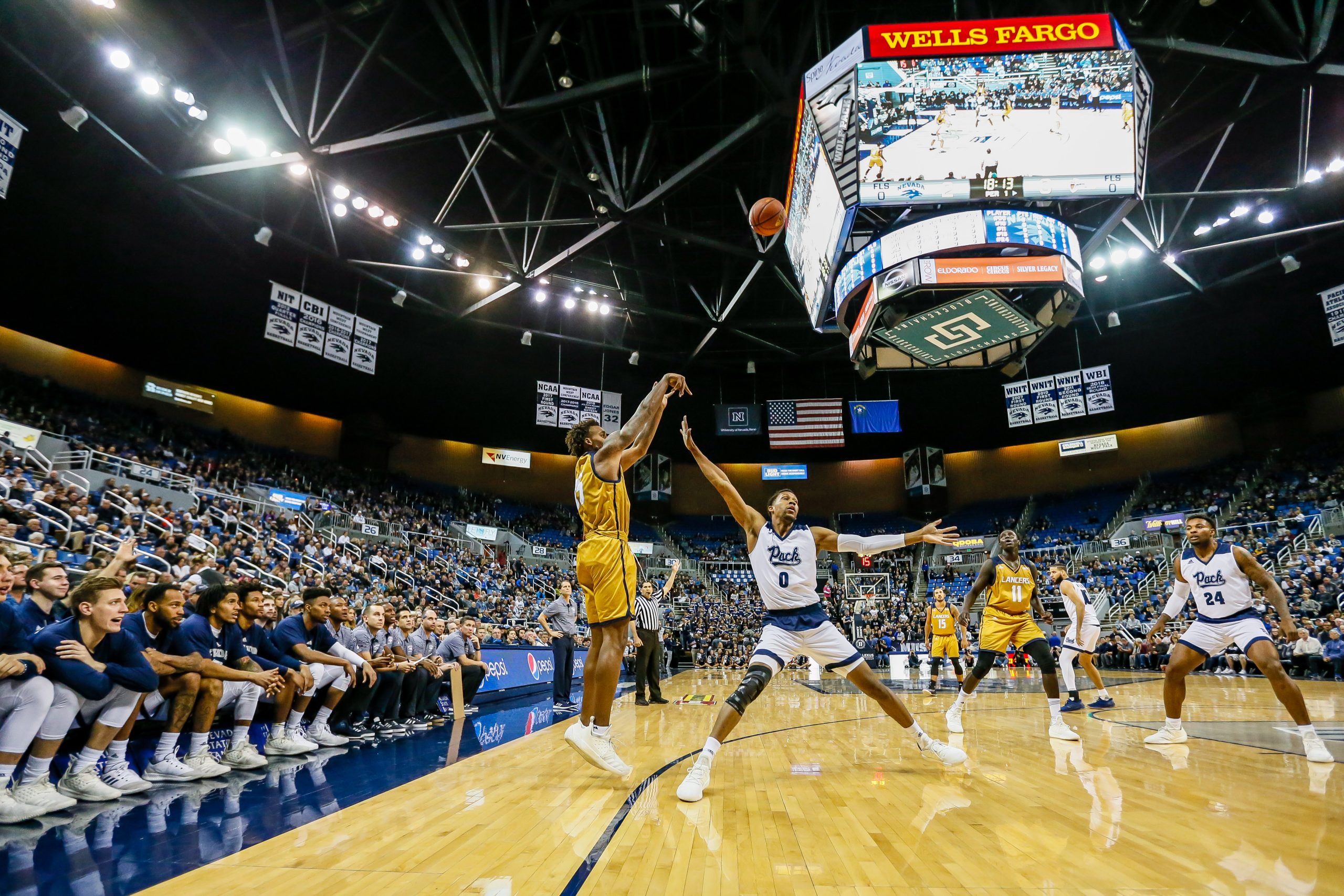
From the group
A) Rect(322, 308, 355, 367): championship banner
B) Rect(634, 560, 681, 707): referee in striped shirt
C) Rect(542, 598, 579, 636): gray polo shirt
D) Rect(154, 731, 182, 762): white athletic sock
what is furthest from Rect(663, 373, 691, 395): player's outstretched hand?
Answer: Rect(322, 308, 355, 367): championship banner

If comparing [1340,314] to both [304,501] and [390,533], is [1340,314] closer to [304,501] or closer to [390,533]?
[390,533]

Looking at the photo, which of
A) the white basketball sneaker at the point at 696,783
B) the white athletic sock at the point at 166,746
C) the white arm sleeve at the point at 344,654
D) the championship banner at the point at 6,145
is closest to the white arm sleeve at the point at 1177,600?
the white basketball sneaker at the point at 696,783

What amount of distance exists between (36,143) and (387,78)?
27.5 ft

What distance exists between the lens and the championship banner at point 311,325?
64.9ft

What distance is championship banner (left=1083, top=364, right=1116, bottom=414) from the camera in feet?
82.4

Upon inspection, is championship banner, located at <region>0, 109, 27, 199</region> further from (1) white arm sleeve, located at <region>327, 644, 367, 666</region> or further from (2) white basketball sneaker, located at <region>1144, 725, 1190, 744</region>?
(2) white basketball sneaker, located at <region>1144, 725, 1190, 744</region>

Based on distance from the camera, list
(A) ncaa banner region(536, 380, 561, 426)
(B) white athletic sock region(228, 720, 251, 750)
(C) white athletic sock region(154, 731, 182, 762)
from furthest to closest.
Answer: (A) ncaa banner region(536, 380, 561, 426)
(B) white athletic sock region(228, 720, 251, 750)
(C) white athletic sock region(154, 731, 182, 762)

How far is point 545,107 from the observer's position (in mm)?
13477

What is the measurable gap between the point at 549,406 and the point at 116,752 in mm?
21196

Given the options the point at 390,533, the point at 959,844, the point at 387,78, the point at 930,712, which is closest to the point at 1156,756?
the point at 959,844

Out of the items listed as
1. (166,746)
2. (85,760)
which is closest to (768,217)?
(166,746)

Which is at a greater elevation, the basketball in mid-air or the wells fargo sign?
the wells fargo sign

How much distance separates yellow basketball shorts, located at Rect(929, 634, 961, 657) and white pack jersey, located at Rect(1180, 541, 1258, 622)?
8710 millimetres

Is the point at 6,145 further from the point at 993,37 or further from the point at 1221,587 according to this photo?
the point at 1221,587
